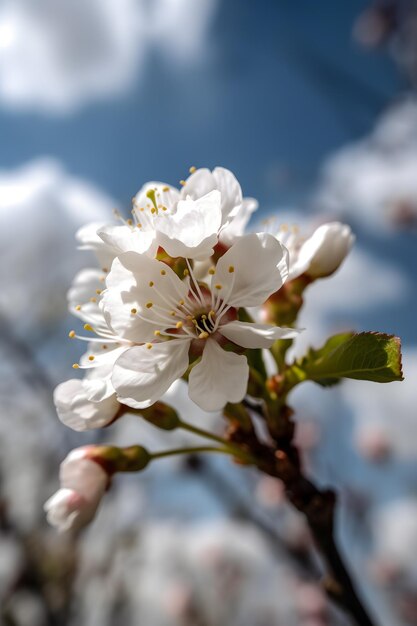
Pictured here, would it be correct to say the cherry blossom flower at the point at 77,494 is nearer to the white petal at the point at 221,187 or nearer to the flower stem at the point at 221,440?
the flower stem at the point at 221,440

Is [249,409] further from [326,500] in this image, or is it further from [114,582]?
[114,582]

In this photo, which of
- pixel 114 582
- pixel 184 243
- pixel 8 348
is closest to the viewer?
pixel 184 243

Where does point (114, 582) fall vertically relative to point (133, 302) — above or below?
below

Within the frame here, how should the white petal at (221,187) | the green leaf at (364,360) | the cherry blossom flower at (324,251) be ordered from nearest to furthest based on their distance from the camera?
1. the green leaf at (364,360)
2. the white petal at (221,187)
3. the cherry blossom flower at (324,251)

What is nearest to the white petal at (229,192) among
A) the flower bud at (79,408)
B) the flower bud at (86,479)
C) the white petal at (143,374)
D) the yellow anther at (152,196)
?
the yellow anther at (152,196)

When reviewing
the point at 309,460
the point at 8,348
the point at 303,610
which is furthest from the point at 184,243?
the point at 309,460

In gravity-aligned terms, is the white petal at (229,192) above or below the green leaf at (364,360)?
above

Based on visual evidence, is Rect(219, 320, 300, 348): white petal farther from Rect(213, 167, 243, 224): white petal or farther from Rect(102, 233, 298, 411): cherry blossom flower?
Rect(213, 167, 243, 224): white petal

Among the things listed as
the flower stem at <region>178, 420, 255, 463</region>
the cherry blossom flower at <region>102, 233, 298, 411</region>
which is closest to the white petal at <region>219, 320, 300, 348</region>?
the cherry blossom flower at <region>102, 233, 298, 411</region>

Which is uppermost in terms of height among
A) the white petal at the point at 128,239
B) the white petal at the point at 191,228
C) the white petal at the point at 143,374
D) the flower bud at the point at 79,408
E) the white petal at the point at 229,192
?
A: the white petal at the point at 229,192
